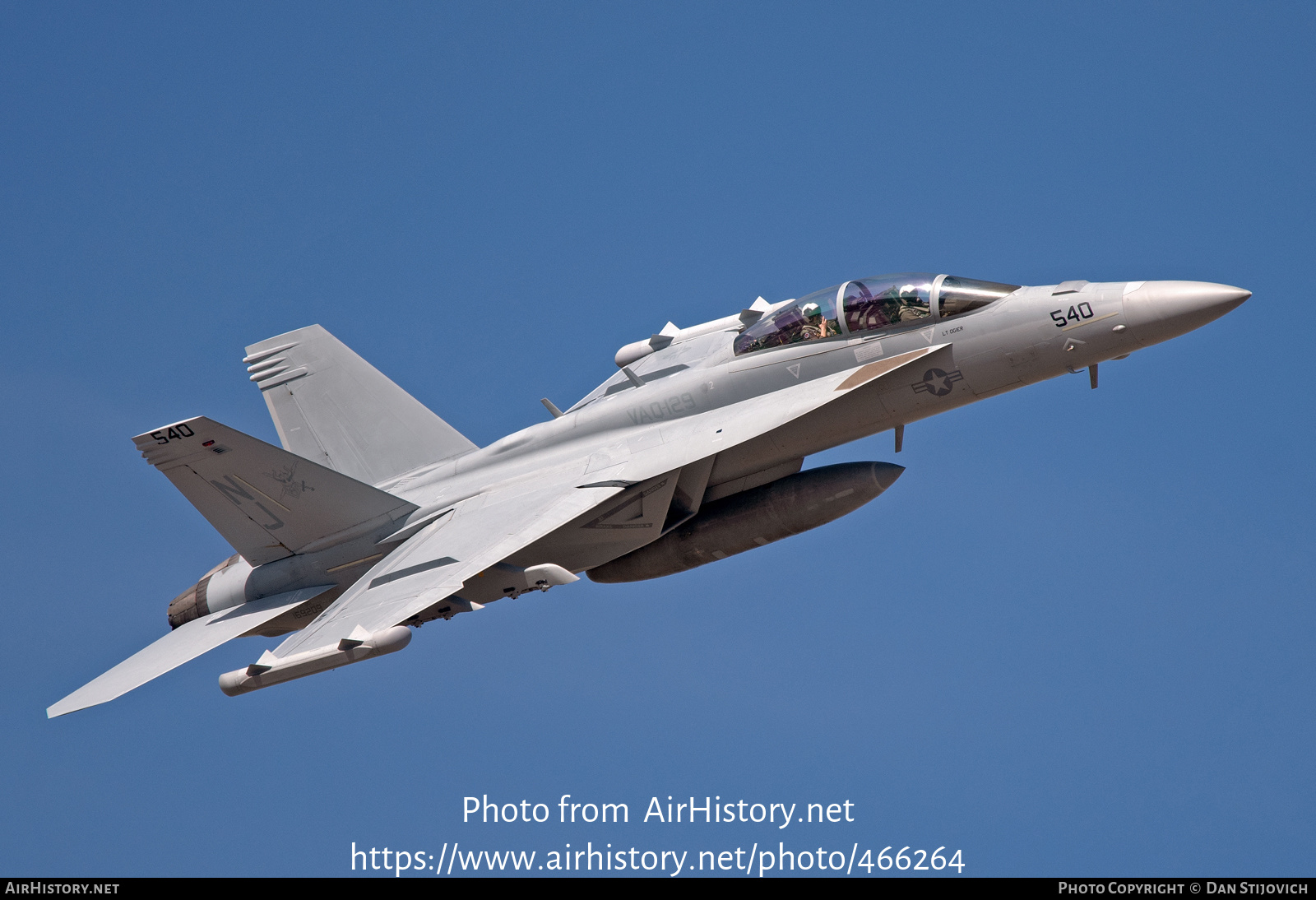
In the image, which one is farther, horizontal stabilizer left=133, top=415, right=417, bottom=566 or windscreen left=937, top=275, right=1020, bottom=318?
horizontal stabilizer left=133, top=415, right=417, bottom=566

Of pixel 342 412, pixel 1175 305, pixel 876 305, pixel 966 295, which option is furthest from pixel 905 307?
pixel 342 412

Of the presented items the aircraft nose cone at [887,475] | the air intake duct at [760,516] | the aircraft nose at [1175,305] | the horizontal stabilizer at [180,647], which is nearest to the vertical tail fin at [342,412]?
the horizontal stabilizer at [180,647]

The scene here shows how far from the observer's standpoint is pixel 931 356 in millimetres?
17594

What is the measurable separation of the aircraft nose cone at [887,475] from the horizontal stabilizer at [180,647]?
7.30 m

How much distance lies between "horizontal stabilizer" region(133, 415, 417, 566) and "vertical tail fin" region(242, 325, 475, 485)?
1.91m

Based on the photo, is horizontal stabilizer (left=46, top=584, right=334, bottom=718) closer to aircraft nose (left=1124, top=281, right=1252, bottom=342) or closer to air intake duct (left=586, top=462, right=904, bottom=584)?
air intake duct (left=586, top=462, right=904, bottom=584)

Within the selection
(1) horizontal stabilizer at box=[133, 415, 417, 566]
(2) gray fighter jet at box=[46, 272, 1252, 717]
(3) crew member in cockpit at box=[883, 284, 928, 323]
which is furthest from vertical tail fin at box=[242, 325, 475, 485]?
(3) crew member in cockpit at box=[883, 284, 928, 323]

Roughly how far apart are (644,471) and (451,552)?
2.58 metres

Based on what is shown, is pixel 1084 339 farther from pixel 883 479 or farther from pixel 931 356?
pixel 883 479

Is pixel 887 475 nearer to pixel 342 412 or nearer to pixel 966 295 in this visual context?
pixel 966 295

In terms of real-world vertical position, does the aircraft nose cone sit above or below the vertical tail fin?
below

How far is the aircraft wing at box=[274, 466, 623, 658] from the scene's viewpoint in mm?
16562
